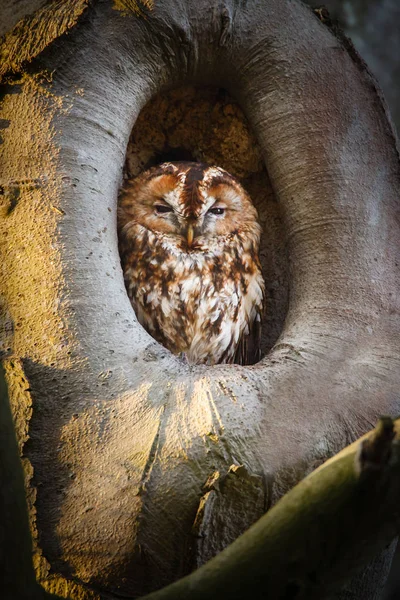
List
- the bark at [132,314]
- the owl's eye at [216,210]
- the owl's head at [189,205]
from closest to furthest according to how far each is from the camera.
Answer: the bark at [132,314], the owl's head at [189,205], the owl's eye at [216,210]

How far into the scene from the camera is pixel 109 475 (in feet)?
4.08

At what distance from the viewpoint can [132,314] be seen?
1.53m

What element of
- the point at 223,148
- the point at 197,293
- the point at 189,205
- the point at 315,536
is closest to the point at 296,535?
the point at 315,536

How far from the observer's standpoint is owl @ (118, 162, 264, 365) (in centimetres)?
212

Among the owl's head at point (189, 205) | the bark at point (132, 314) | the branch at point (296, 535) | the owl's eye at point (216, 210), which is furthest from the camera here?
the owl's eye at point (216, 210)

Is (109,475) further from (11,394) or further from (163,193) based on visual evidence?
(163,193)

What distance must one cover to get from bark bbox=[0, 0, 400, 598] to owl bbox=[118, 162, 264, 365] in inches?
12.6

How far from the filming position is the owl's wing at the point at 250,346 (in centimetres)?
223

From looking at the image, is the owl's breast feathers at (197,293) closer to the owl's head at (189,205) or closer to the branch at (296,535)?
the owl's head at (189,205)

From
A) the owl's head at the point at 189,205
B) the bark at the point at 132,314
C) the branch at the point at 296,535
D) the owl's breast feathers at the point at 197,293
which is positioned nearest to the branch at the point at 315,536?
the branch at the point at 296,535

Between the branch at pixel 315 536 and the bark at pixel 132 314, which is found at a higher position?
the bark at pixel 132 314

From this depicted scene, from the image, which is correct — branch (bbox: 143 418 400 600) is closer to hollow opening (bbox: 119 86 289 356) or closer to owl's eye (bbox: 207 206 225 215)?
hollow opening (bbox: 119 86 289 356)

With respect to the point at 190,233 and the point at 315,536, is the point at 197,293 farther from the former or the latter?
the point at 315,536

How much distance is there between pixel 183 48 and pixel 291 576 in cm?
159
